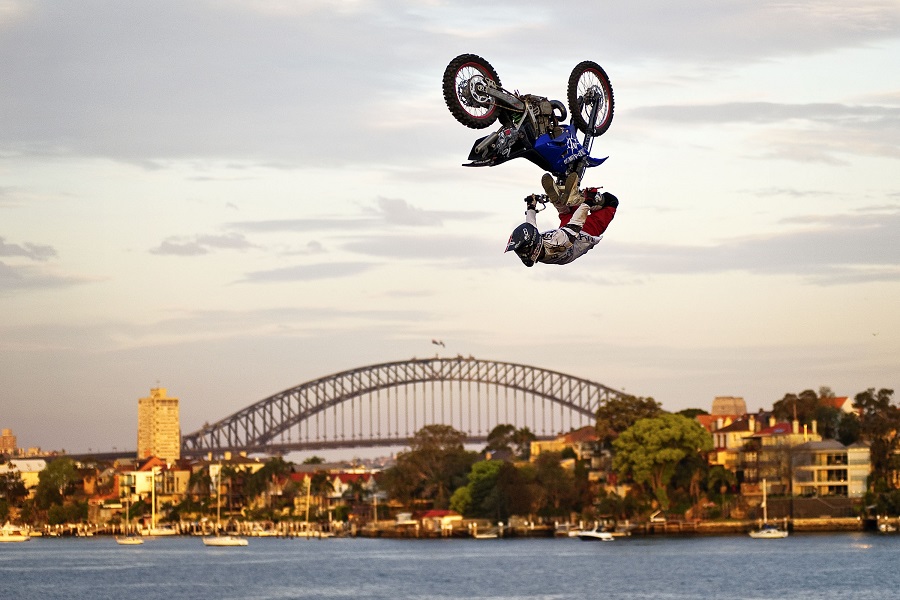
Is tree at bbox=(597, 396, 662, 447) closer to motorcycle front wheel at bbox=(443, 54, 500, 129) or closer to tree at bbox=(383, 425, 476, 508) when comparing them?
tree at bbox=(383, 425, 476, 508)

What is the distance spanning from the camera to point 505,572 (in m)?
118

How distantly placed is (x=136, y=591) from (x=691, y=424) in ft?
189

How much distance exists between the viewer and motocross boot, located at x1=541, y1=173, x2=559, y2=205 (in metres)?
21.8

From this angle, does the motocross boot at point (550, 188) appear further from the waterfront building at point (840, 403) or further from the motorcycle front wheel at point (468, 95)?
the waterfront building at point (840, 403)

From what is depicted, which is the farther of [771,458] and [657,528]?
[657,528]

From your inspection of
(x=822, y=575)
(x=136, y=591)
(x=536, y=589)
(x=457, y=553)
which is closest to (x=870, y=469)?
(x=457, y=553)

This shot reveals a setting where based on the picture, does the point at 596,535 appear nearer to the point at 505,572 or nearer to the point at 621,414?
the point at 621,414

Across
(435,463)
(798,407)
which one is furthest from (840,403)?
(435,463)

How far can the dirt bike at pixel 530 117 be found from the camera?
2000 cm

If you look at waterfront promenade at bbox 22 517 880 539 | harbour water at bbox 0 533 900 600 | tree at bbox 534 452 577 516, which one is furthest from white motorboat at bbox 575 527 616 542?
tree at bbox 534 452 577 516

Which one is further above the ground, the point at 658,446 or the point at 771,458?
the point at 658,446

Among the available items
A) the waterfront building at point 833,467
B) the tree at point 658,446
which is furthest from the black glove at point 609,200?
the waterfront building at point 833,467

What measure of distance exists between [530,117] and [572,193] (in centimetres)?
162

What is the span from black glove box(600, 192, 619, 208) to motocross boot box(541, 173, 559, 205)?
678 mm
